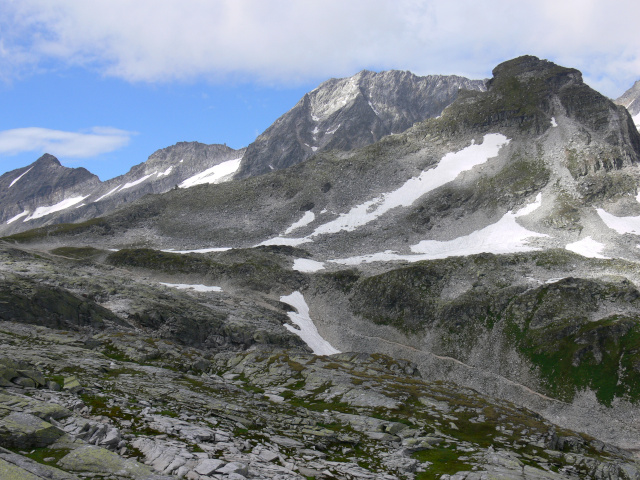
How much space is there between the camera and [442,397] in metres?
42.8

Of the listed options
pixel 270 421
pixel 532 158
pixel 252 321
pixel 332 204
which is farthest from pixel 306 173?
pixel 270 421

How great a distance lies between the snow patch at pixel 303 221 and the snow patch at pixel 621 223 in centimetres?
8813

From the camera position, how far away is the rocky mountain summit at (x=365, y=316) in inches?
904

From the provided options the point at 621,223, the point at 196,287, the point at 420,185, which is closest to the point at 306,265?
the point at 196,287

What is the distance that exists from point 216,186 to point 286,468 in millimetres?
175185

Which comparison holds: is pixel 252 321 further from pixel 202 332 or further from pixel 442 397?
pixel 442 397

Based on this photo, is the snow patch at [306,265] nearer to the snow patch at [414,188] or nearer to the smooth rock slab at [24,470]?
the snow patch at [414,188]

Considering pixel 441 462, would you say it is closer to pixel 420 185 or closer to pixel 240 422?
pixel 240 422

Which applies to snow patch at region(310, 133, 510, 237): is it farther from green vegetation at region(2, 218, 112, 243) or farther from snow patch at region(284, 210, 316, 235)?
green vegetation at region(2, 218, 112, 243)

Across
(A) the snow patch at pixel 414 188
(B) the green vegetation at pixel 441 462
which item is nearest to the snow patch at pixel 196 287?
(A) the snow patch at pixel 414 188

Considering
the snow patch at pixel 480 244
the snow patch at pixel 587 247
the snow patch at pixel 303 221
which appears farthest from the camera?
the snow patch at pixel 303 221

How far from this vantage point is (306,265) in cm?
12044

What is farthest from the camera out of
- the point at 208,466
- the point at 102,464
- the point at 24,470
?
the point at 208,466

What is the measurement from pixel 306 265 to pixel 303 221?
40.4m
